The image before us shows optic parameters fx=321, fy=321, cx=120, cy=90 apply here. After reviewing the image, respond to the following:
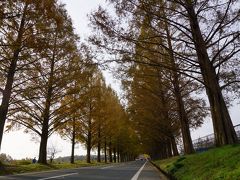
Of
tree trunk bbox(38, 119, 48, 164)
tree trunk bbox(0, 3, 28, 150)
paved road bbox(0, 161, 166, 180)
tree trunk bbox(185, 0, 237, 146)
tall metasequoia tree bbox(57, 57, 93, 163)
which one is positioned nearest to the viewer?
paved road bbox(0, 161, 166, 180)

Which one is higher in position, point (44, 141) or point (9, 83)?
point (9, 83)

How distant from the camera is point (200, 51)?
32.4 ft

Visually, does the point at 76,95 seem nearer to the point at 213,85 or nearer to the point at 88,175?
the point at 88,175

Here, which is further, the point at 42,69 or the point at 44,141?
the point at 44,141

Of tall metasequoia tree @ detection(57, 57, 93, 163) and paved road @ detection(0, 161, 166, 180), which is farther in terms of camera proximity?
tall metasequoia tree @ detection(57, 57, 93, 163)

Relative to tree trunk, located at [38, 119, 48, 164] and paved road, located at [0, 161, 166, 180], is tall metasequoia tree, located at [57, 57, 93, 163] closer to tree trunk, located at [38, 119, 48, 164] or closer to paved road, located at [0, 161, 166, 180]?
tree trunk, located at [38, 119, 48, 164]

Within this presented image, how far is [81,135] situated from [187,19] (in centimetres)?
2230

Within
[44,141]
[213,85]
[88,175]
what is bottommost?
[88,175]

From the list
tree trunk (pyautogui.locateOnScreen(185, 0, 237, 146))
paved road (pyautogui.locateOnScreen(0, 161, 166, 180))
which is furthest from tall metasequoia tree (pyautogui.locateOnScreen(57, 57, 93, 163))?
tree trunk (pyautogui.locateOnScreen(185, 0, 237, 146))

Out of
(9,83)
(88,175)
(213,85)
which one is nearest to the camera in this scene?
(213,85)

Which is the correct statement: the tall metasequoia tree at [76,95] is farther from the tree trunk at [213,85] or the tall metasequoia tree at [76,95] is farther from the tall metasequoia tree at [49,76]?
the tree trunk at [213,85]

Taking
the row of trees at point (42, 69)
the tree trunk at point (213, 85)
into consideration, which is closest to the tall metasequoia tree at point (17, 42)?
the row of trees at point (42, 69)

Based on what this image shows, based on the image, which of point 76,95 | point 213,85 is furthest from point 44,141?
point 213,85

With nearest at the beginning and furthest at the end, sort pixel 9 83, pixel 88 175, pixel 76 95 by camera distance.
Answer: pixel 88 175
pixel 9 83
pixel 76 95
